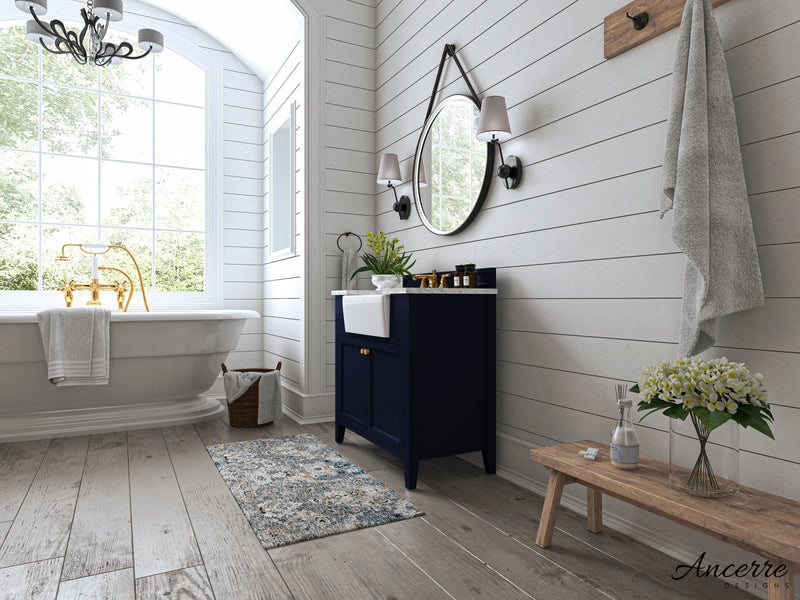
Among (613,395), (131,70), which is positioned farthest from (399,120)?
(131,70)

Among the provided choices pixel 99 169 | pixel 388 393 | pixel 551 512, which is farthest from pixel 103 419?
pixel 551 512

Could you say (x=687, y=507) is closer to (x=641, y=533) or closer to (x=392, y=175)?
(x=641, y=533)

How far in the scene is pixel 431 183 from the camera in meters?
2.92

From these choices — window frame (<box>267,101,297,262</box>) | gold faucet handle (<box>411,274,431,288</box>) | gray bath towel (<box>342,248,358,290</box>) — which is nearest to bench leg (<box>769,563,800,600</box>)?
gold faucet handle (<box>411,274,431,288</box>)

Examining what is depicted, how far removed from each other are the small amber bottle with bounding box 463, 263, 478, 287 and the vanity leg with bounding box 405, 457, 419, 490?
2.58ft

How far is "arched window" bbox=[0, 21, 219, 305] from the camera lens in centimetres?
388

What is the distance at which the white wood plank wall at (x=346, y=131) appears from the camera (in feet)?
11.4

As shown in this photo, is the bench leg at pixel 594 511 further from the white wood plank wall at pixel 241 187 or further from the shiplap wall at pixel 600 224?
the white wood plank wall at pixel 241 187

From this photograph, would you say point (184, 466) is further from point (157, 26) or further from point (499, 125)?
point (157, 26)

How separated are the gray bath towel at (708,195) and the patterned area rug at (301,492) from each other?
1.19 meters

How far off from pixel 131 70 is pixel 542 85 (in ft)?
11.6

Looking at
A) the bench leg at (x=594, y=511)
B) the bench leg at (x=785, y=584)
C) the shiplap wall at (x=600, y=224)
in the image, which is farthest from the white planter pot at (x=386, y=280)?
the bench leg at (x=785, y=584)

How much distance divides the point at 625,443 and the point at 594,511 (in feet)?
1.25

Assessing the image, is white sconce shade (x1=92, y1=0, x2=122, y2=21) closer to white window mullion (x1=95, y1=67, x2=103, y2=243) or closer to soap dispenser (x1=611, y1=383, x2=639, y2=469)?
white window mullion (x1=95, y1=67, x2=103, y2=243)
